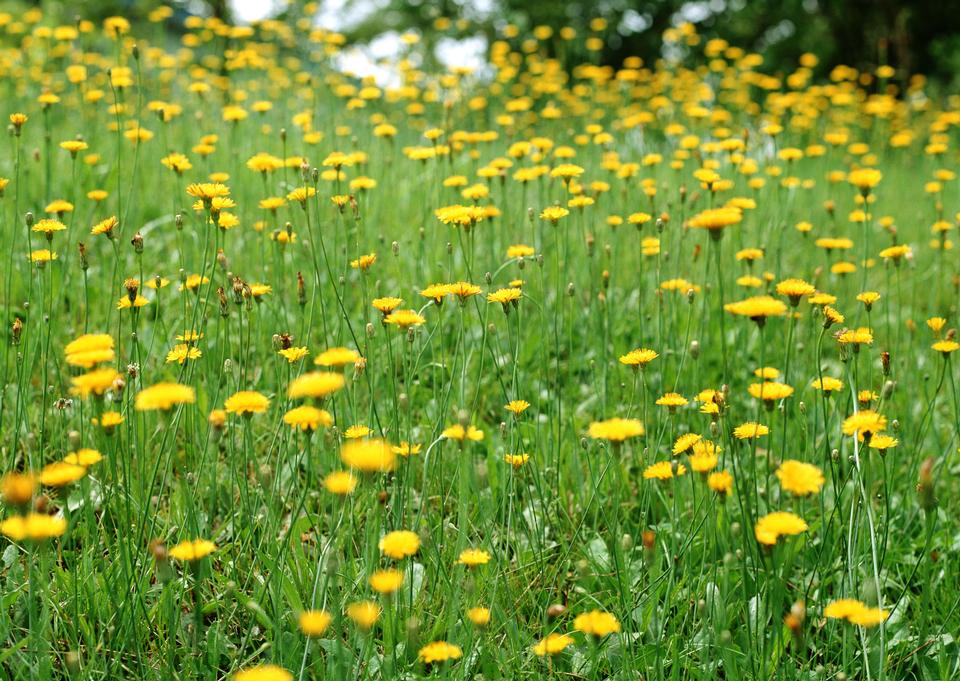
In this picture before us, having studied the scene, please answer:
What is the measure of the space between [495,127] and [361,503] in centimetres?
540

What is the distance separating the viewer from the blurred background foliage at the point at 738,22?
11742 millimetres

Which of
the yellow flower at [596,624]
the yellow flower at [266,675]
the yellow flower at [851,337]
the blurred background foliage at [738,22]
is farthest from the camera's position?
the blurred background foliage at [738,22]

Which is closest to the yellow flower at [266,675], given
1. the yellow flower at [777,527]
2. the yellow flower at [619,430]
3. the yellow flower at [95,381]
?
the yellow flower at [95,381]

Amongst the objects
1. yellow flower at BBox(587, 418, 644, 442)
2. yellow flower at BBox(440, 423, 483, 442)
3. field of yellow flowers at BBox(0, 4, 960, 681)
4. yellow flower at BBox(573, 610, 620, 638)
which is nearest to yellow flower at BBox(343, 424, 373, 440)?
field of yellow flowers at BBox(0, 4, 960, 681)

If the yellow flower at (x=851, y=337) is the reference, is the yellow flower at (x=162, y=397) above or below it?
above

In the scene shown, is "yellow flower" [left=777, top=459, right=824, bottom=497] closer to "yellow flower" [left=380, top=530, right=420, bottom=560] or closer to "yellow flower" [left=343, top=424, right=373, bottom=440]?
"yellow flower" [left=380, top=530, right=420, bottom=560]

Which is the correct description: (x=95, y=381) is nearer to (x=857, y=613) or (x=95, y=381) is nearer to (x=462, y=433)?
(x=462, y=433)

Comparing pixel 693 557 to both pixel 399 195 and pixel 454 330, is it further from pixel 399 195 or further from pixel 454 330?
pixel 399 195

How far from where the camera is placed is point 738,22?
12.4 metres

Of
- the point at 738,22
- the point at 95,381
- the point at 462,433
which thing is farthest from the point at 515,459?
the point at 738,22

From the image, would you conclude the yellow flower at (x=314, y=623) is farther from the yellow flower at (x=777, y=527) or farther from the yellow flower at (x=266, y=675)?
the yellow flower at (x=777, y=527)

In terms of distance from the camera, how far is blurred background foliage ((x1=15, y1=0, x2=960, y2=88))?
11.7 m

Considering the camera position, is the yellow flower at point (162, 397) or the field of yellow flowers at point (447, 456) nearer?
the yellow flower at point (162, 397)

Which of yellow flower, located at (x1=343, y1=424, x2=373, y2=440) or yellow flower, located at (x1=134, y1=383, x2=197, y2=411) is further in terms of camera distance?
yellow flower, located at (x1=343, y1=424, x2=373, y2=440)
